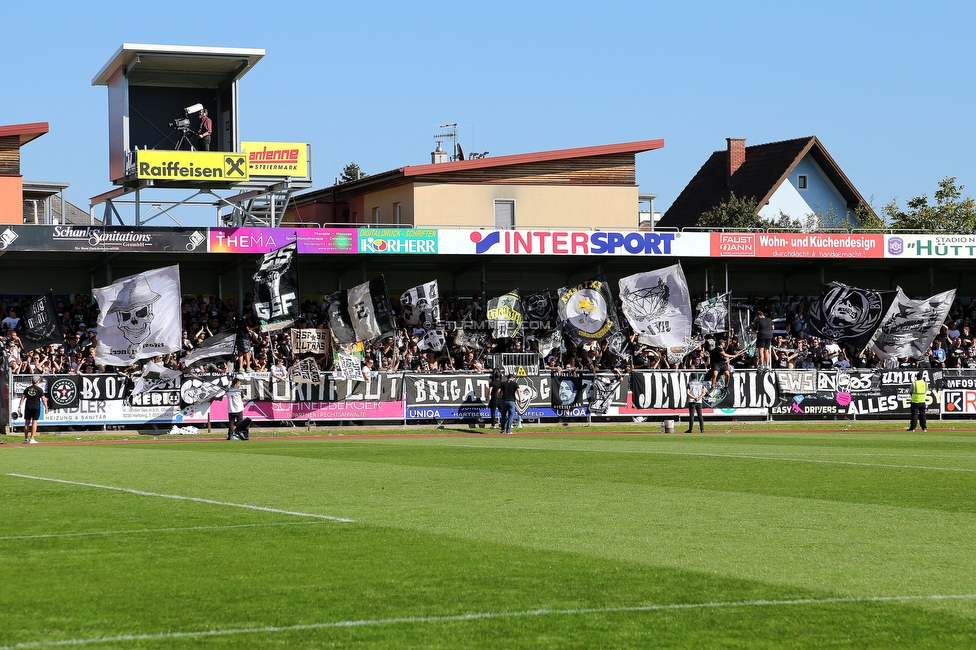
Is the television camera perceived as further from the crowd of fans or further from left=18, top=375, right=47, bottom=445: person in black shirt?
left=18, top=375, right=47, bottom=445: person in black shirt

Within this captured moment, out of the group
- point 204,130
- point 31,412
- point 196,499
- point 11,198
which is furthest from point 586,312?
point 196,499

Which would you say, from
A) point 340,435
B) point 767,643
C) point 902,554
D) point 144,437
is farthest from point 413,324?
point 767,643

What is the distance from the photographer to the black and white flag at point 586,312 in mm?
38125

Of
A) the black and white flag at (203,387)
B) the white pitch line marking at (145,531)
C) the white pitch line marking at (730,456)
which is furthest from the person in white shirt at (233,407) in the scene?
the white pitch line marking at (145,531)

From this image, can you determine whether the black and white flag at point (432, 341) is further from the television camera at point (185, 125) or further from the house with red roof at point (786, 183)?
the house with red roof at point (786, 183)

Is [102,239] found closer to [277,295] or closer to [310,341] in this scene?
[277,295]

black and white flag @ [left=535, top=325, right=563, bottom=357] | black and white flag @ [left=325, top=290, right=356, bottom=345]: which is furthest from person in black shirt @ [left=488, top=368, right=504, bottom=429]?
black and white flag @ [left=325, top=290, right=356, bottom=345]

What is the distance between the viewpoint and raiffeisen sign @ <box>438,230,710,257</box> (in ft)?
132

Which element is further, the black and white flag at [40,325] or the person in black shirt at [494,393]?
the black and white flag at [40,325]

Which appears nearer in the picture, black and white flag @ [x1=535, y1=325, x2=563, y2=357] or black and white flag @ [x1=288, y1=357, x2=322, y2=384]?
black and white flag @ [x1=288, y1=357, x2=322, y2=384]

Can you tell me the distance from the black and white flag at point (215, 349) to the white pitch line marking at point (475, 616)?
30.0 m

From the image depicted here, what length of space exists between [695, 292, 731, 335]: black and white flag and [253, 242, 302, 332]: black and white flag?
13.4 m

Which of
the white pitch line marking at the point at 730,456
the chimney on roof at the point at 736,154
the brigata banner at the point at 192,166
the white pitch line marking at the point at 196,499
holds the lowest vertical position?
the white pitch line marking at the point at 730,456

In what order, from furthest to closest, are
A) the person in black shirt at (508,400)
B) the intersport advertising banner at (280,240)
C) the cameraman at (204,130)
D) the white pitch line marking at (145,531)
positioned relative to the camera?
the cameraman at (204,130) < the intersport advertising banner at (280,240) < the person in black shirt at (508,400) < the white pitch line marking at (145,531)
